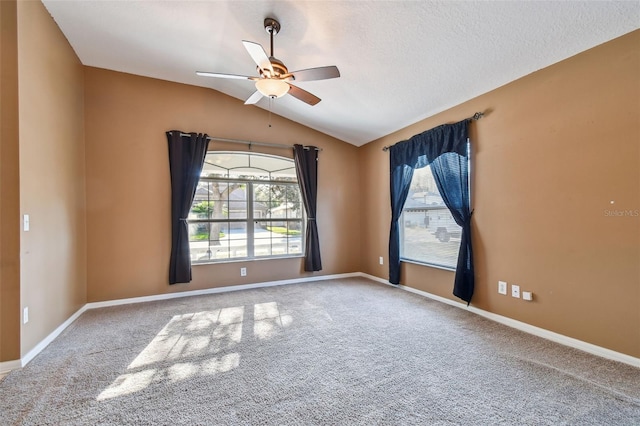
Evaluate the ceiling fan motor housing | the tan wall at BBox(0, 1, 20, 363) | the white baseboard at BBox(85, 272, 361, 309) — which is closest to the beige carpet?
the tan wall at BBox(0, 1, 20, 363)

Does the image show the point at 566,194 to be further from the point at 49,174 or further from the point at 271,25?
the point at 49,174

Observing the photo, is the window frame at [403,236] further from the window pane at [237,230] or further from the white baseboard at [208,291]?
the window pane at [237,230]

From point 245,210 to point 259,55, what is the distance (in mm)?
2904

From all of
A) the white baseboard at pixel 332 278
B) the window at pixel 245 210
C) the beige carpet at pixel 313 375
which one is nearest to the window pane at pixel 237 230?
the window at pixel 245 210

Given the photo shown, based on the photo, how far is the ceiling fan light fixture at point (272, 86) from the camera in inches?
95.9

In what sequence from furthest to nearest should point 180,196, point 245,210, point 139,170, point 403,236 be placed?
point 245,210 → point 403,236 → point 180,196 → point 139,170

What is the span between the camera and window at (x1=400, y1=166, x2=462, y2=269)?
12.5ft

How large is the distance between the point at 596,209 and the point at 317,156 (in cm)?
382

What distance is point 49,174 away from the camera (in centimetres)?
284

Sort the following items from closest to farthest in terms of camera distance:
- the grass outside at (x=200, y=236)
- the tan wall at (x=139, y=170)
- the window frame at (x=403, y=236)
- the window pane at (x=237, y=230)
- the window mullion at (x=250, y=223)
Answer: the window frame at (x=403, y=236), the tan wall at (x=139, y=170), the grass outside at (x=200, y=236), the window pane at (x=237, y=230), the window mullion at (x=250, y=223)

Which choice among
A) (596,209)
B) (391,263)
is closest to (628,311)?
(596,209)

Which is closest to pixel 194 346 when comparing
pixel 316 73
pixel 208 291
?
pixel 208 291

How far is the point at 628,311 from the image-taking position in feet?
7.38

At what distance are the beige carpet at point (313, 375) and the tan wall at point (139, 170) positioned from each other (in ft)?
2.62
